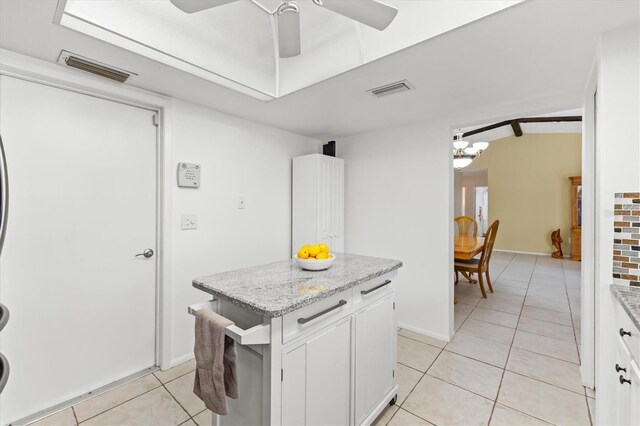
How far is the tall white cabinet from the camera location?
328cm

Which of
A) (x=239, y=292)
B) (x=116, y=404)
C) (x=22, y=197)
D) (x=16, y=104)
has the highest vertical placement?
(x=16, y=104)

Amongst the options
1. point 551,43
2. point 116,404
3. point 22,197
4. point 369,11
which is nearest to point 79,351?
point 116,404

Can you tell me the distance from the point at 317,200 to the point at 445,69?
1807mm

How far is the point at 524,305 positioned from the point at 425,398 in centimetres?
265

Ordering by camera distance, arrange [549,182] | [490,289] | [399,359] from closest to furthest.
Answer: [399,359] < [490,289] < [549,182]

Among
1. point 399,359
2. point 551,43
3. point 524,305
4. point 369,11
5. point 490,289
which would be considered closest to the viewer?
point 369,11

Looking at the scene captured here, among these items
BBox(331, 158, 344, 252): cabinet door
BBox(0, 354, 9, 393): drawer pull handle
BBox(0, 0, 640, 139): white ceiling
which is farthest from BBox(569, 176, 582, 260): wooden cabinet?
BBox(0, 354, 9, 393): drawer pull handle

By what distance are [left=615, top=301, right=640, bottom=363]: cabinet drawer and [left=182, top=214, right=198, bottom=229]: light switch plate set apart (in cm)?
275

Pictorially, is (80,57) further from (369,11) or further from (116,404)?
(116,404)

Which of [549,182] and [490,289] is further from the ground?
[549,182]

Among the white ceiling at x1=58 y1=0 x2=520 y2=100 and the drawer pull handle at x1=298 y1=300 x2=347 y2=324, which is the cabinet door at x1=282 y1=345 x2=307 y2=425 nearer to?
the drawer pull handle at x1=298 y1=300 x2=347 y2=324

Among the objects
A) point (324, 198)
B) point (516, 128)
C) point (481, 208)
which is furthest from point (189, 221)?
point (481, 208)

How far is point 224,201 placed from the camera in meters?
2.76

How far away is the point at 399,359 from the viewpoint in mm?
2525
